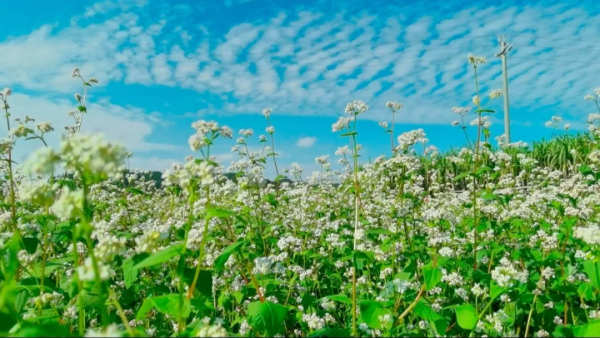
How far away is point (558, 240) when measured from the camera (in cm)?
522

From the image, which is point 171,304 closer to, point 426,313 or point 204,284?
point 204,284

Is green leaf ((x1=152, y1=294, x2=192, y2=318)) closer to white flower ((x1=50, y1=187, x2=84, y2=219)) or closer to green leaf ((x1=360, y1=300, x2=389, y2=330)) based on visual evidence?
white flower ((x1=50, y1=187, x2=84, y2=219))

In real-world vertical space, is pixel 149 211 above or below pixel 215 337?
above

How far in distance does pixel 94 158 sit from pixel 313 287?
12.6 feet

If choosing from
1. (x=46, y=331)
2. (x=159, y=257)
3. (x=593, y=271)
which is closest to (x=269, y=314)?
(x=159, y=257)

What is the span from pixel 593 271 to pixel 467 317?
81cm

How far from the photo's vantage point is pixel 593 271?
2.93 metres

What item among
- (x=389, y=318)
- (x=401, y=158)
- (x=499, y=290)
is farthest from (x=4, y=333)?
(x=401, y=158)

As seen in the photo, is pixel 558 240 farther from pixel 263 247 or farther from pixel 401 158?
pixel 263 247

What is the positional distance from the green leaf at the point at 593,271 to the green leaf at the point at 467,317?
73cm

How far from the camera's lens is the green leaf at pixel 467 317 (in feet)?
10.1

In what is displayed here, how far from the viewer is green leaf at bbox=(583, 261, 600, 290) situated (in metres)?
2.90

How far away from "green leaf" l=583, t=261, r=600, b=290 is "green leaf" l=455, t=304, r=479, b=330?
0.73m

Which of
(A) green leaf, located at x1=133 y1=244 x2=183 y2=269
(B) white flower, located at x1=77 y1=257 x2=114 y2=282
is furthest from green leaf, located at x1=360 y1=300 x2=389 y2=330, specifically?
(B) white flower, located at x1=77 y1=257 x2=114 y2=282
